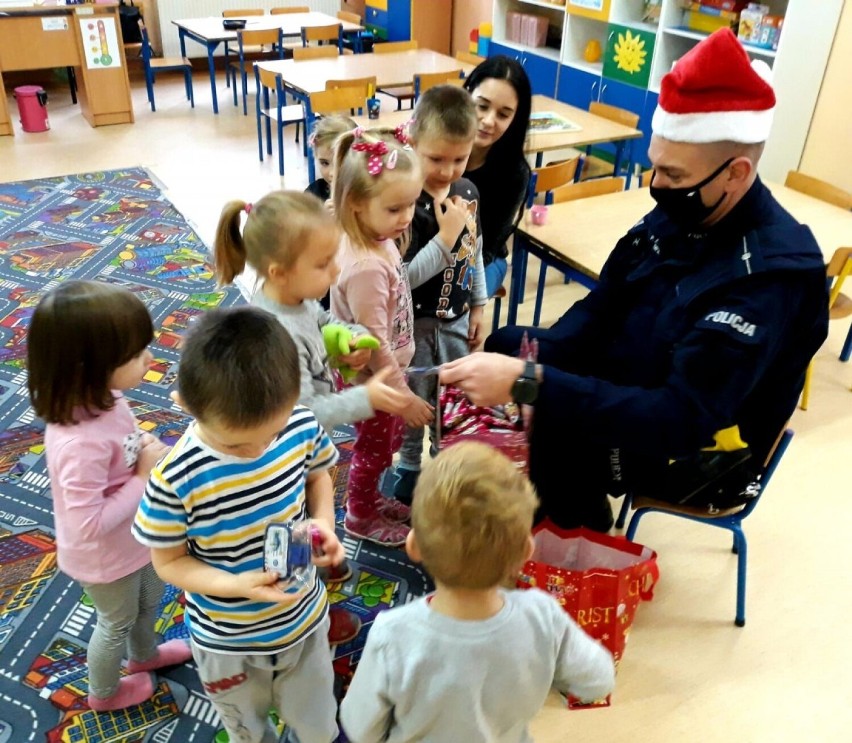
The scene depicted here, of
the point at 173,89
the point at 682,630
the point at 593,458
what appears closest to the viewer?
the point at 593,458

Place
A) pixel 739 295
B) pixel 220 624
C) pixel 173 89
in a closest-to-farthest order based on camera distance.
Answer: pixel 220 624 → pixel 739 295 → pixel 173 89

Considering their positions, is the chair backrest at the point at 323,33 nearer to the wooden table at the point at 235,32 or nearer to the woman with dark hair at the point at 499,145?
the wooden table at the point at 235,32

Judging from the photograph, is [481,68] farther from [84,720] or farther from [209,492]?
[84,720]

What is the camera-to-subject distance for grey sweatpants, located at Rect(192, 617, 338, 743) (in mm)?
1449

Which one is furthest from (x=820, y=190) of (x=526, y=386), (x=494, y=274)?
(x=526, y=386)

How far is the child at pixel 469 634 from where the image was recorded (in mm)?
1012

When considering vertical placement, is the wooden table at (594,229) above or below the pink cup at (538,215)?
below

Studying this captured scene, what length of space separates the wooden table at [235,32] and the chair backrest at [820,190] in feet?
18.0

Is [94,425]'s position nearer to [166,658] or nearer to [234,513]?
[234,513]

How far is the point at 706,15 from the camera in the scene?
217 inches

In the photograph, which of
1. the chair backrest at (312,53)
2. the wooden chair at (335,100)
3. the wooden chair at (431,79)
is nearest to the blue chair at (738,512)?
the wooden chair at (335,100)

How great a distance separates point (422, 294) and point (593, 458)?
2.43 ft

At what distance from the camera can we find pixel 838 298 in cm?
334

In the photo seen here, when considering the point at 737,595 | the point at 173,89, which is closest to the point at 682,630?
the point at 737,595
